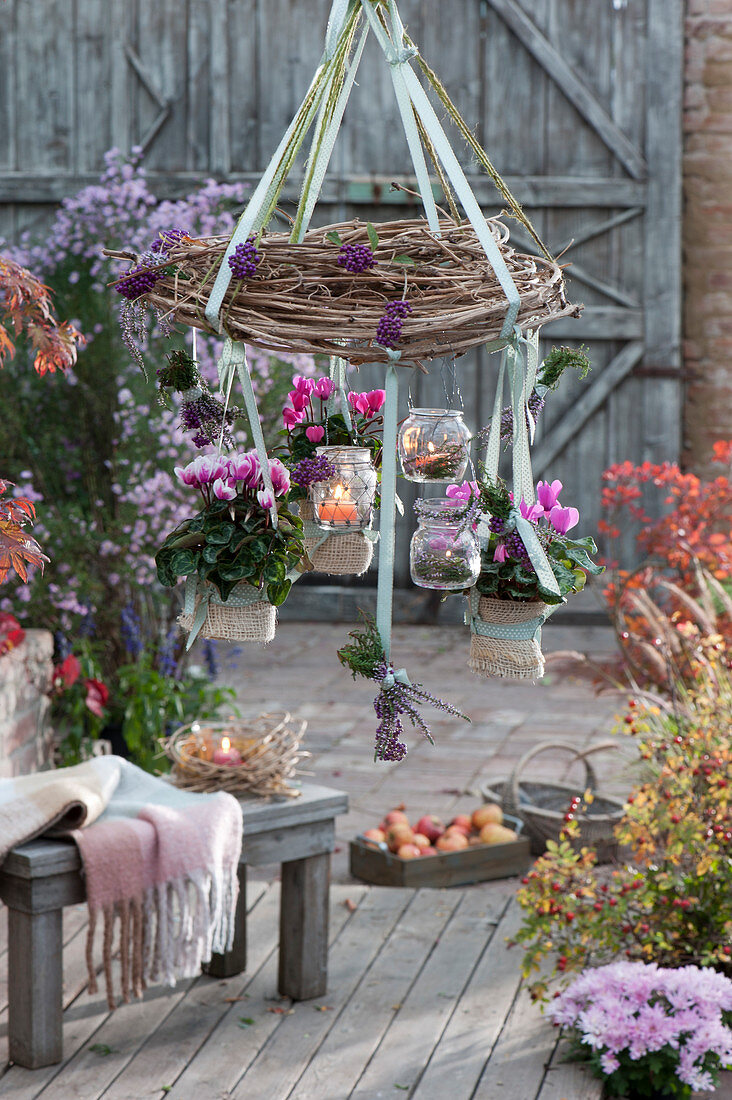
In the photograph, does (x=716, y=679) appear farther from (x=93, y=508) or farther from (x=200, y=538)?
(x=93, y=508)

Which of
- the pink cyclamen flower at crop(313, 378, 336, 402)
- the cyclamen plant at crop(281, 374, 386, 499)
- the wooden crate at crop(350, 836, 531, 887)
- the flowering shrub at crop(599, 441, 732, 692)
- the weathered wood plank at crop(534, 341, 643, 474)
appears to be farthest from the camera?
the weathered wood plank at crop(534, 341, 643, 474)

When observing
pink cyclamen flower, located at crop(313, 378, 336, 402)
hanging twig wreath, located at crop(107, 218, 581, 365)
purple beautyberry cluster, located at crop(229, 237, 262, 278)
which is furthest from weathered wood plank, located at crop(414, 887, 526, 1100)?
purple beautyberry cluster, located at crop(229, 237, 262, 278)

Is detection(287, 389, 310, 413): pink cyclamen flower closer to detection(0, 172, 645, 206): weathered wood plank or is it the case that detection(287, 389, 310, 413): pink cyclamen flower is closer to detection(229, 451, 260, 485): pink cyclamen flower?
detection(229, 451, 260, 485): pink cyclamen flower

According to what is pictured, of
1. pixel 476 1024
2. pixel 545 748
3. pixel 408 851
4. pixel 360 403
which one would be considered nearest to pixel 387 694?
pixel 360 403

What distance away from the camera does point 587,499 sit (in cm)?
765

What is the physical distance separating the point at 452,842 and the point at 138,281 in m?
2.84

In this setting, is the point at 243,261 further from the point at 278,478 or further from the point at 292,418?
the point at 292,418

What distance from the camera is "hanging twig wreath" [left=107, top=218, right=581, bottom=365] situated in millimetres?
1560

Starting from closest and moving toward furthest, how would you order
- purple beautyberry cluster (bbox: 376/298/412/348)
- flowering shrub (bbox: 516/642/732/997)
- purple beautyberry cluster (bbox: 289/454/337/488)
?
purple beautyberry cluster (bbox: 376/298/412/348) < purple beautyberry cluster (bbox: 289/454/337/488) < flowering shrub (bbox: 516/642/732/997)

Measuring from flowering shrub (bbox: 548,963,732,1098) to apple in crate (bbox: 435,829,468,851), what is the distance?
1.24 metres

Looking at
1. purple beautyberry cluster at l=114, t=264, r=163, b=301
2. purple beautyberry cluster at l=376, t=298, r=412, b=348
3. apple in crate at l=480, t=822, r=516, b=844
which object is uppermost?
purple beautyberry cluster at l=114, t=264, r=163, b=301

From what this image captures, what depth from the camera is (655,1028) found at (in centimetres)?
277

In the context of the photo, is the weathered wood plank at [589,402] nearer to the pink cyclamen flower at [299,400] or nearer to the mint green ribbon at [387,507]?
the pink cyclamen flower at [299,400]

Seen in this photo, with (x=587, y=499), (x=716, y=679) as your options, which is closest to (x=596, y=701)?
(x=587, y=499)
